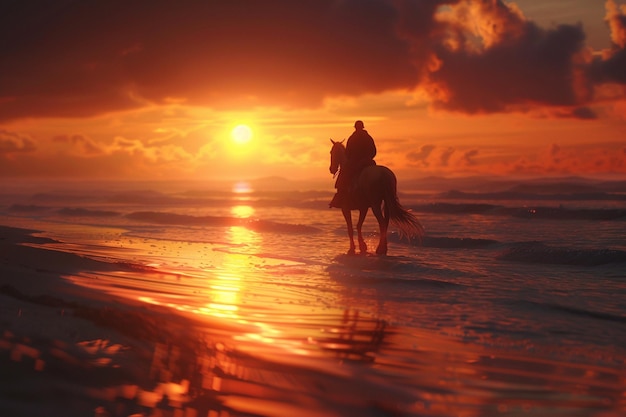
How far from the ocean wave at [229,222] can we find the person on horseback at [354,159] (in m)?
9.14

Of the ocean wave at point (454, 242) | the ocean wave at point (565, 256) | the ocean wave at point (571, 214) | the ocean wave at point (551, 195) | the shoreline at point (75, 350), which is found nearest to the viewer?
the shoreline at point (75, 350)

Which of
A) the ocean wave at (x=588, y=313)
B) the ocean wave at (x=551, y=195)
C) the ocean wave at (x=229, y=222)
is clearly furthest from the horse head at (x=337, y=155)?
the ocean wave at (x=551, y=195)

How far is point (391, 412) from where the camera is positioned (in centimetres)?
422

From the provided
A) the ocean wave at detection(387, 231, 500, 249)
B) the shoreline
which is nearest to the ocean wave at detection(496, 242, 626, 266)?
the ocean wave at detection(387, 231, 500, 249)

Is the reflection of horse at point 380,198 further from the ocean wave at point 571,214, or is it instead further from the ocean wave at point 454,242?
the ocean wave at point 571,214

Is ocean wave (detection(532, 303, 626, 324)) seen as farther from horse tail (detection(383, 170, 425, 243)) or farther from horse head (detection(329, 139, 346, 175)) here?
horse head (detection(329, 139, 346, 175))

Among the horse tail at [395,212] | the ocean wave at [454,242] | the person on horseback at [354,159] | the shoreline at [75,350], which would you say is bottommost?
the shoreline at [75,350]

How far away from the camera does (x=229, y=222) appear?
29.5 m

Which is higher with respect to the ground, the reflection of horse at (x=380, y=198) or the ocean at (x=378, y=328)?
the reflection of horse at (x=380, y=198)

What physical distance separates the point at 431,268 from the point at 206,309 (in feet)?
20.1

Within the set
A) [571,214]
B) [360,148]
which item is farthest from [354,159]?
[571,214]

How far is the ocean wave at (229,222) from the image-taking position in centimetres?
2513

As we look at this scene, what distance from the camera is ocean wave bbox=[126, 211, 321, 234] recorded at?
82.5 ft

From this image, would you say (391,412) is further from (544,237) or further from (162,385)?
(544,237)
